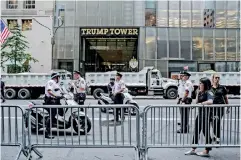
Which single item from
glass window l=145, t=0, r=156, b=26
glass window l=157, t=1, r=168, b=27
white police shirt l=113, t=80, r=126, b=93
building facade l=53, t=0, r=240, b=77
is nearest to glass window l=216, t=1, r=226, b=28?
building facade l=53, t=0, r=240, b=77

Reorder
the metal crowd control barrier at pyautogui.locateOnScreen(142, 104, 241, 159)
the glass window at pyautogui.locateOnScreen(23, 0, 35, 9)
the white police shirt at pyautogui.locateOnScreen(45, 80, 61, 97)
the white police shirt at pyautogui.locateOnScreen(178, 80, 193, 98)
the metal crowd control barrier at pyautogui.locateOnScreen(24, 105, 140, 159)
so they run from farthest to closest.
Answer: the glass window at pyautogui.locateOnScreen(23, 0, 35, 9) → the white police shirt at pyautogui.locateOnScreen(178, 80, 193, 98) → the white police shirt at pyautogui.locateOnScreen(45, 80, 61, 97) → the metal crowd control barrier at pyautogui.locateOnScreen(142, 104, 241, 159) → the metal crowd control barrier at pyautogui.locateOnScreen(24, 105, 140, 159)

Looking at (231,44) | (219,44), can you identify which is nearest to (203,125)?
(219,44)

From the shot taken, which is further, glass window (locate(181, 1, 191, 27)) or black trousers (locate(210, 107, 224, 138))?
glass window (locate(181, 1, 191, 27))

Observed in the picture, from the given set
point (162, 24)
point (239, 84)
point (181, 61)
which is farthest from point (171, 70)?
point (239, 84)

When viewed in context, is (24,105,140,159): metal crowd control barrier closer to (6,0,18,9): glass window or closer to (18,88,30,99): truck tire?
(18,88,30,99): truck tire

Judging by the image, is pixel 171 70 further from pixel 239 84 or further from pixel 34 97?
pixel 34 97

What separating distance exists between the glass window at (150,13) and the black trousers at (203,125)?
2971cm

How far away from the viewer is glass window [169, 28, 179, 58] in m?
35.5

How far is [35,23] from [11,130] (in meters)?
33.6

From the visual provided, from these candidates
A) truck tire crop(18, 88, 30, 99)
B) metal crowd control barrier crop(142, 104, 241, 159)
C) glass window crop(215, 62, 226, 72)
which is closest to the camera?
metal crowd control barrier crop(142, 104, 241, 159)

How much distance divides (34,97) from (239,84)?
13.9 metres

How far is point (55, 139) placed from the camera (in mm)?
6707

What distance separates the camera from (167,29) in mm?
35625

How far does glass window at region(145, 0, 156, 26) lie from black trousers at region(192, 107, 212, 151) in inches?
1170
